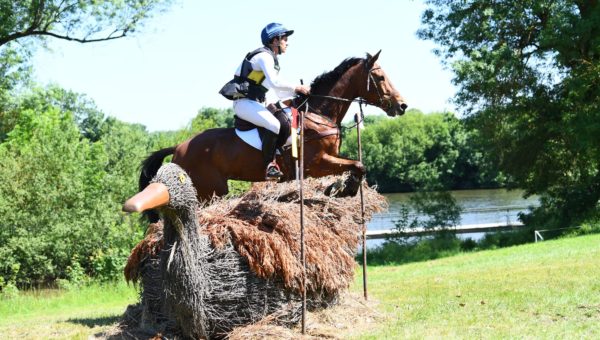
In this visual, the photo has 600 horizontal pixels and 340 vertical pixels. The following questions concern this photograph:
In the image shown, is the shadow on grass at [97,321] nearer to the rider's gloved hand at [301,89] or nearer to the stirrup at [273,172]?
the stirrup at [273,172]

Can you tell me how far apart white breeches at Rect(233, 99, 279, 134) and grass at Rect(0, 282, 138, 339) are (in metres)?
3.01

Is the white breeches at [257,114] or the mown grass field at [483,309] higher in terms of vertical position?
the white breeches at [257,114]

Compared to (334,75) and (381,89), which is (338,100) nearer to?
(334,75)

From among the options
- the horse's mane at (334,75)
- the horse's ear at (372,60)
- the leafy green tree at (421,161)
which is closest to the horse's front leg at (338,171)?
the horse's mane at (334,75)

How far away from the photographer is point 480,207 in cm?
5222

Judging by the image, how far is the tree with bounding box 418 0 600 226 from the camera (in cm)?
2423

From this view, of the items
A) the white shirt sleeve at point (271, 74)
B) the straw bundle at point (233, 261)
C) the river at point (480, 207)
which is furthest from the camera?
the river at point (480, 207)

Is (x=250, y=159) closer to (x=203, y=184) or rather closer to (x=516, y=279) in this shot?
(x=203, y=184)

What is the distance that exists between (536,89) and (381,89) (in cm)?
2000

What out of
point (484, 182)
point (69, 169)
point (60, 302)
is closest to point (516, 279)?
point (60, 302)

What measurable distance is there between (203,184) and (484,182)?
63.8m

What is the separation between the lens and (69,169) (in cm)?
2361

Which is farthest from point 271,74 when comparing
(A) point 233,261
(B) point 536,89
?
(B) point 536,89

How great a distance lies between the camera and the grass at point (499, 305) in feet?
24.1
